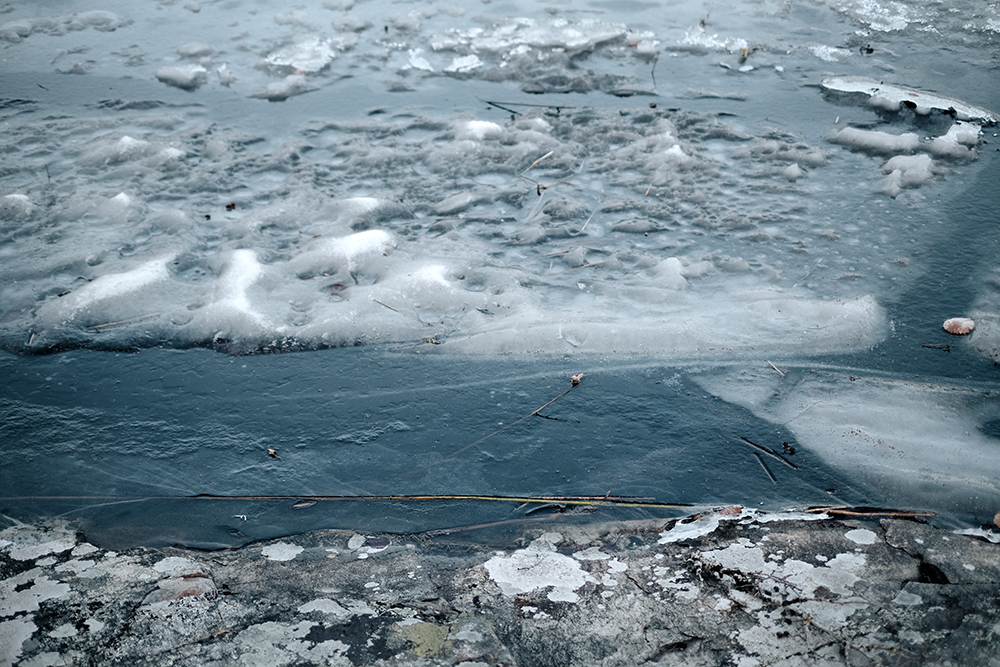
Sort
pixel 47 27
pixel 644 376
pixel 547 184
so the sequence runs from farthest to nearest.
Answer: pixel 47 27
pixel 547 184
pixel 644 376

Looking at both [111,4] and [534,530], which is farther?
[111,4]

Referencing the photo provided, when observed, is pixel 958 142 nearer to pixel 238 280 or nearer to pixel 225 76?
pixel 238 280

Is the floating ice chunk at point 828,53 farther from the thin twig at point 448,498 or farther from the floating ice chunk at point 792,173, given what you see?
the thin twig at point 448,498

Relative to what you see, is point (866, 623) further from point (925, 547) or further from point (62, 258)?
point (62, 258)

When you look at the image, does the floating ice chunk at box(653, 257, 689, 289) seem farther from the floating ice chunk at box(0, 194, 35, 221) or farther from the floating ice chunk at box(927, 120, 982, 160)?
the floating ice chunk at box(0, 194, 35, 221)

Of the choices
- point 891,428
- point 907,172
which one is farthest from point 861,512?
point 907,172

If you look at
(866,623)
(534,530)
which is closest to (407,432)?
(534,530)
